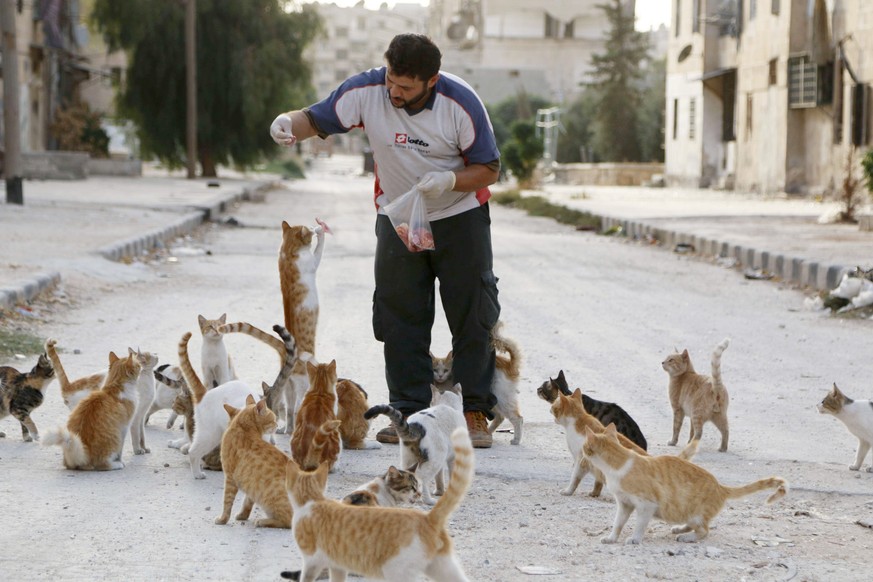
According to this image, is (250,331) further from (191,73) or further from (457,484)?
(191,73)

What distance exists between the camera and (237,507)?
4.84 meters

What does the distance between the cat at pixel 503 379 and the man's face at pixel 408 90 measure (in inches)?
49.4

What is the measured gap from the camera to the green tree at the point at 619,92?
6359 cm

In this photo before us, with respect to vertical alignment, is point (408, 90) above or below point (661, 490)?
above

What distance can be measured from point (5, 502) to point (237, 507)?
2.91ft

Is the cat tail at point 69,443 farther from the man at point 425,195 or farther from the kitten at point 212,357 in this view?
the man at point 425,195

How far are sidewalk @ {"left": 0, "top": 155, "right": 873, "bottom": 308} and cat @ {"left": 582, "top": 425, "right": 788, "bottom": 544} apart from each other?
6.79 meters

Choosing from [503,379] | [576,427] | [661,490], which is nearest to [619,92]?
[503,379]

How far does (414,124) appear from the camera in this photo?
5.83 metres

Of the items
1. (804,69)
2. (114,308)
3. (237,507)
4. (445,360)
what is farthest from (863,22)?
(237,507)

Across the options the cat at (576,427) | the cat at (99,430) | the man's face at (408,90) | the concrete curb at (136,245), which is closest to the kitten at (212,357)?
the cat at (99,430)

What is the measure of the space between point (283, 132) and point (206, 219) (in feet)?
59.6

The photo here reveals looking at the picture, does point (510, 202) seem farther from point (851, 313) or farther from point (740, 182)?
point (851, 313)

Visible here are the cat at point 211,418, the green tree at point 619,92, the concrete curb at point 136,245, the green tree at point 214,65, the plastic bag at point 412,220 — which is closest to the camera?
the cat at point 211,418
